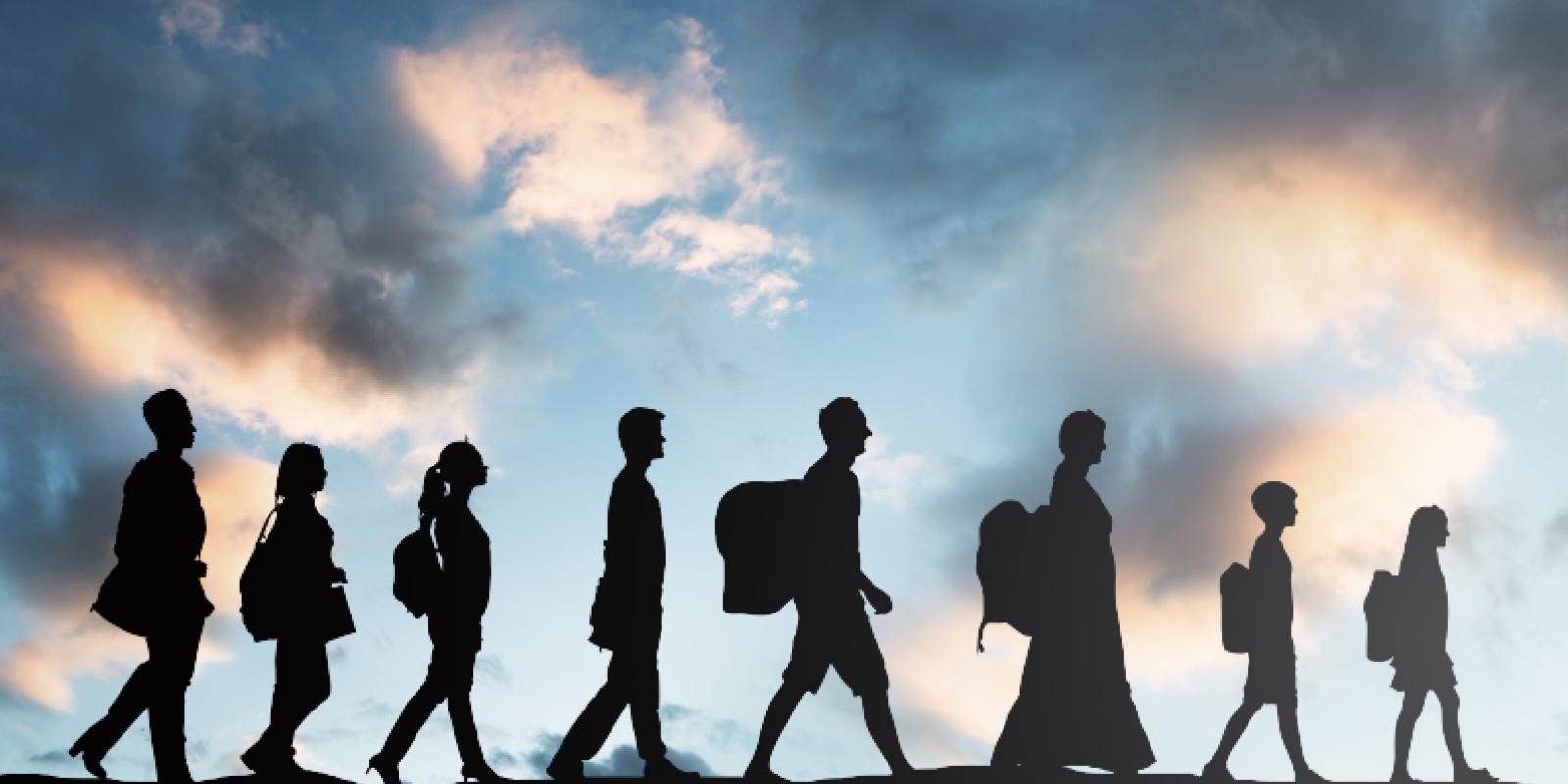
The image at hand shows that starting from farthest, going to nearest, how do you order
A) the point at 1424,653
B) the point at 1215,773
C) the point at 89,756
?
the point at 1424,653 < the point at 1215,773 < the point at 89,756

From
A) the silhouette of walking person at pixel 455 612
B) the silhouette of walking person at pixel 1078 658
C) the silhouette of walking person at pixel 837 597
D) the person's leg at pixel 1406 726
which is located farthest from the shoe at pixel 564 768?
the person's leg at pixel 1406 726

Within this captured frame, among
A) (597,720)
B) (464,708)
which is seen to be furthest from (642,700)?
(464,708)

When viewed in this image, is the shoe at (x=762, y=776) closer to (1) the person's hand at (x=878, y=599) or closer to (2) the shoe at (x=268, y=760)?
(1) the person's hand at (x=878, y=599)

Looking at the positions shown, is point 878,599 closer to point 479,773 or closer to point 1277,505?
point 479,773

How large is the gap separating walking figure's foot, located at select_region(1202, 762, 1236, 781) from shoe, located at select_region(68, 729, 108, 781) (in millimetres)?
9193

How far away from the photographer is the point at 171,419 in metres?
12.5

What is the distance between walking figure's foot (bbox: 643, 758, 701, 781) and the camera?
13180mm

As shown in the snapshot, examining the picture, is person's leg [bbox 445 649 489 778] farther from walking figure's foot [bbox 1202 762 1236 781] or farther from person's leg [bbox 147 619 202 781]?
walking figure's foot [bbox 1202 762 1236 781]

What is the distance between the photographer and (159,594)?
12.3 m

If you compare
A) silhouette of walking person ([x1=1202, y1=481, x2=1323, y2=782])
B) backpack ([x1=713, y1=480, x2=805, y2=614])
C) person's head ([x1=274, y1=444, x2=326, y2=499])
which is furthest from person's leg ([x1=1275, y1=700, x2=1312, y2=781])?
person's head ([x1=274, y1=444, x2=326, y2=499])

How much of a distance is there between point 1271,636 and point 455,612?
7681 mm

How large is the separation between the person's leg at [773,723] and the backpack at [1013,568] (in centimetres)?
156

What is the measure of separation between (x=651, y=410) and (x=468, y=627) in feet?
7.34

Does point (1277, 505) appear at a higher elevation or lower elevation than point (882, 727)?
higher
